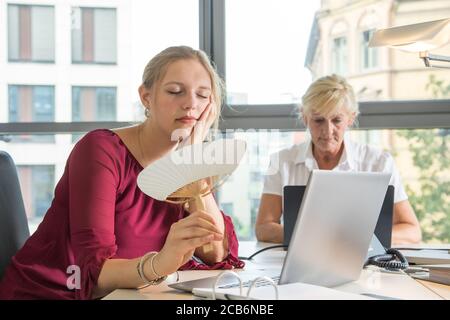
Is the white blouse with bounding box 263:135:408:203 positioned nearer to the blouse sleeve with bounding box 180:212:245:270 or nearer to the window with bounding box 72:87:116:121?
the blouse sleeve with bounding box 180:212:245:270

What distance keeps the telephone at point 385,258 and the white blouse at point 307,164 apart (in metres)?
0.92

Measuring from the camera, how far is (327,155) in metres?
2.85

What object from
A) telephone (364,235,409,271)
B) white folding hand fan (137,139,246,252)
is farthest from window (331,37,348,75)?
white folding hand fan (137,139,246,252)

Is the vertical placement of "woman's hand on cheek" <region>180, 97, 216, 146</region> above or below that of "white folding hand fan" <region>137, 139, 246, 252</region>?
above

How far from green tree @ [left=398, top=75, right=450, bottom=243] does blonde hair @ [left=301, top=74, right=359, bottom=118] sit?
3.06 ft

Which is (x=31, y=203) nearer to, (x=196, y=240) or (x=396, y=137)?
(x=396, y=137)

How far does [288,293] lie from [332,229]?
0.66ft

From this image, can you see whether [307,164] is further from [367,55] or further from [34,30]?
[34,30]

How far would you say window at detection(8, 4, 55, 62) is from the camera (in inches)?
150

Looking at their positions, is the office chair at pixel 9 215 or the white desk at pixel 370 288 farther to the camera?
the office chair at pixel 9 215

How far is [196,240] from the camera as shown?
4.43ft

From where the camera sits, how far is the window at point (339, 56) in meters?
3.77

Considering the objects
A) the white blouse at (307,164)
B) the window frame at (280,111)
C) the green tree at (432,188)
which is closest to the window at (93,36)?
the window frame at (280,111)

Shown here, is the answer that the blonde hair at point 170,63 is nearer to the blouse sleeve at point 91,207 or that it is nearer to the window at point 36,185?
the blouse sleeve at point 91,207
